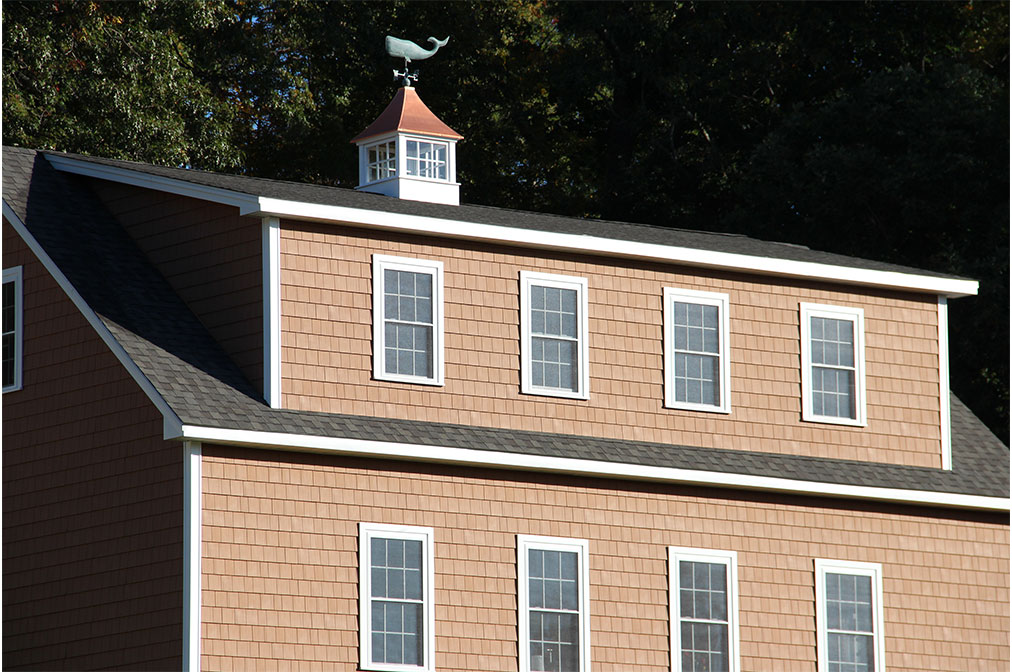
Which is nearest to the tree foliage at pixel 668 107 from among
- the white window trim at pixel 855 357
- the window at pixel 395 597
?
the white window trim at pixel 855 357

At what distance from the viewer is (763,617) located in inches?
978

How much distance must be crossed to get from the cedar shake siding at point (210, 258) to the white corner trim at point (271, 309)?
0.15m

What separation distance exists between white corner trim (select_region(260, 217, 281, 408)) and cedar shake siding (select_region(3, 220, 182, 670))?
1.49 meters

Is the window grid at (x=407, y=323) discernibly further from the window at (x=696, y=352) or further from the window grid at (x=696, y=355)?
the window grid at (x=696, y=355)

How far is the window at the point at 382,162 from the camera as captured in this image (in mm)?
28656

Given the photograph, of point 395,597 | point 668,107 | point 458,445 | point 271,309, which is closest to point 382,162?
point 271,309

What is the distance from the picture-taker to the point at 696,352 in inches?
998

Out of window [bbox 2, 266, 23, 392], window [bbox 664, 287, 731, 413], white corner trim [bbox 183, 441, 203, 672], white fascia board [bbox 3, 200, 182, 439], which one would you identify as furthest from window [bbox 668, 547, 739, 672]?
window [bbox 2, 266, 23, 392]

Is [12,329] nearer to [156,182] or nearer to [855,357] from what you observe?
[156,182]

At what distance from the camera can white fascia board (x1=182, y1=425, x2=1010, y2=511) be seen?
2116 centimetres

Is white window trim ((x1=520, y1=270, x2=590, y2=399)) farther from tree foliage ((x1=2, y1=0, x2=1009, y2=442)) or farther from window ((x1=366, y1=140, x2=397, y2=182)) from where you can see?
tree foliage ((x1=2, y1=0, x2=1009, y2=442))

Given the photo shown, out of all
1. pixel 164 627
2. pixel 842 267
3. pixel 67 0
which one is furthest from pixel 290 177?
pixel 164 627

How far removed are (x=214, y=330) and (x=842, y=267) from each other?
9.18 metres

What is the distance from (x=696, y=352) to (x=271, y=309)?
6.31 metres
